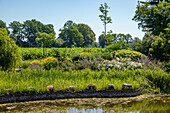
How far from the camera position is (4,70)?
1044 cm

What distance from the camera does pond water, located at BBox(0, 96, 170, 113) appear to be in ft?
20.5

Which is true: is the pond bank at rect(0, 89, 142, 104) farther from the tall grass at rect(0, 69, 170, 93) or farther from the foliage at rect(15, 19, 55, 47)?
the foliage at rect(15, 19, 55, 47)

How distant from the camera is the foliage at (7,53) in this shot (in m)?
9.67

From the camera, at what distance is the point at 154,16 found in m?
25.3

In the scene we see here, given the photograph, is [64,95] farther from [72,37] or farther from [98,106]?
[72,37]

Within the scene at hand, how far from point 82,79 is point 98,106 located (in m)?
2.69

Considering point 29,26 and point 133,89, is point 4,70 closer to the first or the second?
point 133,89

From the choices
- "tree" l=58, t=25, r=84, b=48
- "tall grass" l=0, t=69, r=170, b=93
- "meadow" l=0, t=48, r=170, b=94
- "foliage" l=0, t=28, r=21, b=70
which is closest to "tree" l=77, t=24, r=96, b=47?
"tree" l=58, t=25, r=84, b=48

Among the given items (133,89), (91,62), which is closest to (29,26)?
(91,62)

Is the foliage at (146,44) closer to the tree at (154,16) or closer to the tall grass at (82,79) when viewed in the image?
the tree at (154,16)

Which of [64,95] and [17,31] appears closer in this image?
[64,95]

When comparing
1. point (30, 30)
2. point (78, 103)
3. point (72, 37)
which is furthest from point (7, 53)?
point (30, 30)

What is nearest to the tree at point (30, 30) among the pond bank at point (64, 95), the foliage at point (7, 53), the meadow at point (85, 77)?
the meadow at point (85, 77)

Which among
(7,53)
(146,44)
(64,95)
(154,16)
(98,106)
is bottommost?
(98,106)
